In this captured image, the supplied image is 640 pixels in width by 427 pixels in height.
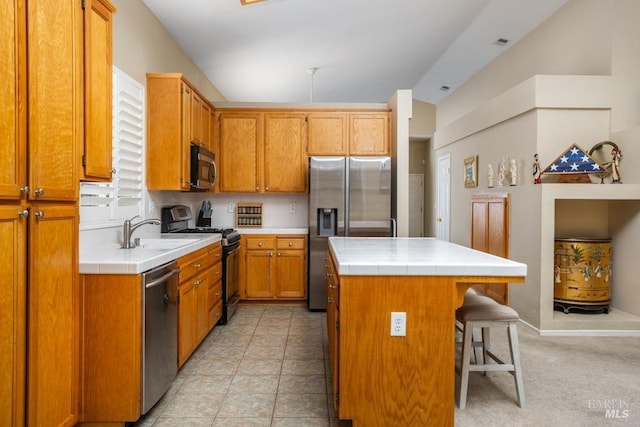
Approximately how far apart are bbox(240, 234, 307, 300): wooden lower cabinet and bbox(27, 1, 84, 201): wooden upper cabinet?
2685 mm

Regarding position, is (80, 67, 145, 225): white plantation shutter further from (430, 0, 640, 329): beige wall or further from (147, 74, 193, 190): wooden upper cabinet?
(430, 0, 640, 329): beige wall

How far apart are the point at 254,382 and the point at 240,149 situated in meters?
2.85

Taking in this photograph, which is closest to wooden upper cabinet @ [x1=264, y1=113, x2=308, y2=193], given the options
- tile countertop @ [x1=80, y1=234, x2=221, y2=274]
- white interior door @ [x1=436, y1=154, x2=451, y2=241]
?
tile countertop @ [x1=80, y1=234, x2=221, y2=274]

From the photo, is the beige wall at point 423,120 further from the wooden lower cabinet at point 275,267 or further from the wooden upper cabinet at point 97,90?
the wooden upper cabinet at point 97,90

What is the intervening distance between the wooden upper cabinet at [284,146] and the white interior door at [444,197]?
3353 mm

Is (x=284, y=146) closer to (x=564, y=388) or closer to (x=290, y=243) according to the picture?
(x=290, y=243)

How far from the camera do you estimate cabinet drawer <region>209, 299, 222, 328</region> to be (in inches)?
131

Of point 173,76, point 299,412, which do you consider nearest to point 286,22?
point 173,76

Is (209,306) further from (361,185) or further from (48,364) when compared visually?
(361,185)

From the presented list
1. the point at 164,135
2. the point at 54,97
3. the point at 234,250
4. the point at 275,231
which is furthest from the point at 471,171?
the point at 54,97

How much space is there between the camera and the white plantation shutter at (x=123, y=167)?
2604 mm

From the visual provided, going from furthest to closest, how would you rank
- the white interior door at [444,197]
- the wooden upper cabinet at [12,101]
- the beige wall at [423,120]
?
1. the beige wall at [423,120]
2. the white interior door at [444,197]
3. the wooden upper cabinet at [12,101]

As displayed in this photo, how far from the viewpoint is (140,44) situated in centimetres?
321

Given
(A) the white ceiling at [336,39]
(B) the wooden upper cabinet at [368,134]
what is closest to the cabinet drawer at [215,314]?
(B) the wooden upper cabinet at [368,134]
